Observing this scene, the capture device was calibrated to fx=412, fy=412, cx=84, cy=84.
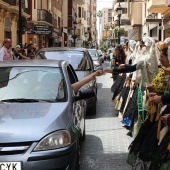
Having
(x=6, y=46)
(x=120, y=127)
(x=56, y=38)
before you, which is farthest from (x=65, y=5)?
(x=120, y=127)

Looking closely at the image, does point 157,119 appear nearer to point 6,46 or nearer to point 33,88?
point 33,88

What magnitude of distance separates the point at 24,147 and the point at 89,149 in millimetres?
2873

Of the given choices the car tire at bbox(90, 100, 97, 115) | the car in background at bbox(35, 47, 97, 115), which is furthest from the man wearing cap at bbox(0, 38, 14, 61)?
the car tire at bbox(90, 100, 97, 115)

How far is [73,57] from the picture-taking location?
10.5 meters

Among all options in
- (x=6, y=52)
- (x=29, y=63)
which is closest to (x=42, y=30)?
(x=6, y=52)

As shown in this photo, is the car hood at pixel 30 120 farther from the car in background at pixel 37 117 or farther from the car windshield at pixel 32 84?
the car windshield at pixel 32 84

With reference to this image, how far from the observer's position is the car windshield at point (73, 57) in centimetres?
1022

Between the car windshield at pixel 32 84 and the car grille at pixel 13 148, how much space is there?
109cm

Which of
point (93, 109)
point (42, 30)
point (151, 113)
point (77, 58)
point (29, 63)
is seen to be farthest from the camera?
point (42, 30)

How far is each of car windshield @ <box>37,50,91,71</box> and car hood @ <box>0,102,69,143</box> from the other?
17.3 ft

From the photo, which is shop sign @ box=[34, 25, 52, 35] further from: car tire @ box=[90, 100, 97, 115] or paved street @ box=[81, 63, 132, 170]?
car tire @ box=[90, 100, 97, 115]

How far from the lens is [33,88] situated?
5336mm

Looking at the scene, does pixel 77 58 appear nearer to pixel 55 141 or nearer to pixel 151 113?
pixel 151 113

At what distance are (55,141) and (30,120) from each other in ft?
1.21
